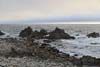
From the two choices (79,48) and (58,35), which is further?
(58,35)

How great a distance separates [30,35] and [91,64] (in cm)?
3917

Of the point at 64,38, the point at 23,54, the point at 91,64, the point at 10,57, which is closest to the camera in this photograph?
the point at 91,64

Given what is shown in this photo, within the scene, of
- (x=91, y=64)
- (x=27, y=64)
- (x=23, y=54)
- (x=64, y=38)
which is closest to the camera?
(x=27, y=64)

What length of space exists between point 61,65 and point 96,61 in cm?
382

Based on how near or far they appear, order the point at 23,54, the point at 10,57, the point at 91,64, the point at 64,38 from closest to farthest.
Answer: the point at 91,64 < the point at 10,57 < the point at 23,54 < the point at 64,38

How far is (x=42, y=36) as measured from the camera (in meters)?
65.8

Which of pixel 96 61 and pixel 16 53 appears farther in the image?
pixel 16 53

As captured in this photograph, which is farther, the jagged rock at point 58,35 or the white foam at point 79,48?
the jagged rock at point 58,35

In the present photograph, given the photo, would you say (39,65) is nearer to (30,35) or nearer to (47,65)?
(47,65)

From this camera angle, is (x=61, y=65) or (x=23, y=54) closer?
(x=61, y=65)

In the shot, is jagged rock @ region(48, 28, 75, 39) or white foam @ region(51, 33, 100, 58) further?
jagged rock @ region(48, 28, 75, 39)

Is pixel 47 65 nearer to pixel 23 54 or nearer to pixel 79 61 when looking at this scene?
pixel 79 61

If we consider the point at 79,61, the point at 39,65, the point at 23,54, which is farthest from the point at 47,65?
the point at 23,54

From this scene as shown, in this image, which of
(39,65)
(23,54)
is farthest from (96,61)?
(23,54)
